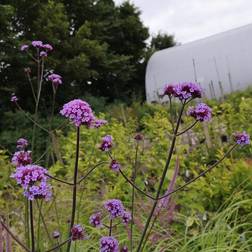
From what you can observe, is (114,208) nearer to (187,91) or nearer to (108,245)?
(108,245)

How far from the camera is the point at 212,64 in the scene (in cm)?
1485

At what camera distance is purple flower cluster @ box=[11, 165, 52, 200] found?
3.87 feet

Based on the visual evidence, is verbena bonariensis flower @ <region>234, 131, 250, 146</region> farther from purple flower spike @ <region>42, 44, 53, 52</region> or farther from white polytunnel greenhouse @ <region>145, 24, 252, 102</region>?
white polytunnel greenhouse @ <region>145, 24, 252, 102</region>

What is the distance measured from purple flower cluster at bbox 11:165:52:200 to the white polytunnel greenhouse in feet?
40.0

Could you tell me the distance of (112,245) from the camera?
1434 mm

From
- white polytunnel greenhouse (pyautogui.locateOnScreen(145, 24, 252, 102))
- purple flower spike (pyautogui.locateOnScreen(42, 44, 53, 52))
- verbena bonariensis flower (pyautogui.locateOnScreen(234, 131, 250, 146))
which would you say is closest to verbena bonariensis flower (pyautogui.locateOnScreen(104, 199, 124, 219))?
verbena bonariensis flower (pyautogui.locateOnScreen(234, 131, 250, 146))

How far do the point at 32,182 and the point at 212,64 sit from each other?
556 inches

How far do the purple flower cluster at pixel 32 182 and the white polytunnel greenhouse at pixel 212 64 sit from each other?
40.0 ft

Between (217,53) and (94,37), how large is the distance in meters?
4.57

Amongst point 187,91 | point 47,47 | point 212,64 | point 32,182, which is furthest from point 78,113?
point 212,64

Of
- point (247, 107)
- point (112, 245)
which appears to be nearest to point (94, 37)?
point (247, 107)

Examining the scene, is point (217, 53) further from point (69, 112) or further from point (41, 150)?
point (69, 112)

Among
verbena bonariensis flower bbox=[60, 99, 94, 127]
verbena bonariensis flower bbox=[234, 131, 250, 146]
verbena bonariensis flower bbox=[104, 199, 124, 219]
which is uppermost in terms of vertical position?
verbena bonariensis flower bbox=[60, 99, 94, 127]

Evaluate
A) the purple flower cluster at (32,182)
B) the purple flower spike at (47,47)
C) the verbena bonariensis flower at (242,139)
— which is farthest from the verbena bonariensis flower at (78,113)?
the purple flower spike at (47,47)
